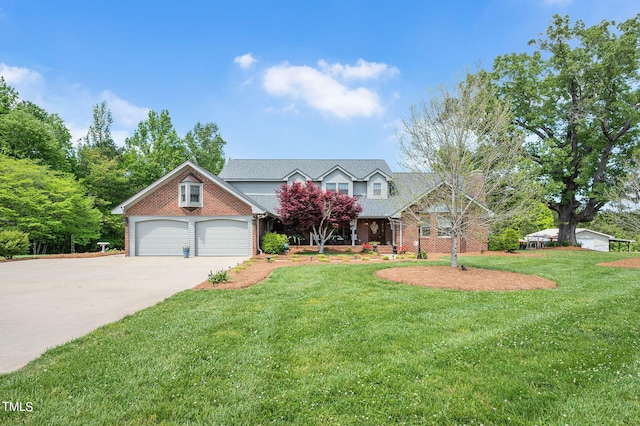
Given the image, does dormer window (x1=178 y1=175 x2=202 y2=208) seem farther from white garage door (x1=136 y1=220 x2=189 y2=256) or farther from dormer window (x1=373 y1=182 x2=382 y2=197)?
dormer window (x1=373 y1=182 x2=382 y2=197)

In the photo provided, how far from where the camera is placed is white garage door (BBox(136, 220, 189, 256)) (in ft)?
68.0

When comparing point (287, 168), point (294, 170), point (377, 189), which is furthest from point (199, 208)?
point (377, 189)

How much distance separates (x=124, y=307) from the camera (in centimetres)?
711

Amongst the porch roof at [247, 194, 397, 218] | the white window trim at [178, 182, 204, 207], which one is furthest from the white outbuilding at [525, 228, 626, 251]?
the white window trim at [178, 182, 204, 207]

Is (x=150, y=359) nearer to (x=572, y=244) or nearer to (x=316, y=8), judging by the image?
(x=316, y=8)

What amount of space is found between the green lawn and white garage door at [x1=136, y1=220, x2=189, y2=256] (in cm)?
1486

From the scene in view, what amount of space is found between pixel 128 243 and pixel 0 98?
29.1 m

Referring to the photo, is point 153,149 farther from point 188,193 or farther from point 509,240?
point 509,240

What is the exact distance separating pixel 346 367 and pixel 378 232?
23.2 m

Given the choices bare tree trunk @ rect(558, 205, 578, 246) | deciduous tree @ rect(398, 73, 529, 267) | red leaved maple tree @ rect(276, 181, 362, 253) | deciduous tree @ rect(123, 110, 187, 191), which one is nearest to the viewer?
deciduous tree @ rect(398, 73, 529, 267)

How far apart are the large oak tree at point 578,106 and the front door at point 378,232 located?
1225 cm

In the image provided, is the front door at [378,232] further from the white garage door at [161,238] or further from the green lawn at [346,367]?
the green lawn at [346,367]

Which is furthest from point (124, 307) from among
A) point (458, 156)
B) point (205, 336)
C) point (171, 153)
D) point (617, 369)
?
point (171, 153)

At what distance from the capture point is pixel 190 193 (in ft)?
67.3
